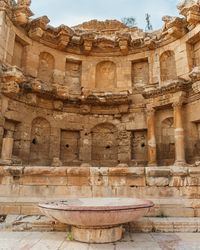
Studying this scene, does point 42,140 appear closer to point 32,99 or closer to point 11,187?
point 32,99

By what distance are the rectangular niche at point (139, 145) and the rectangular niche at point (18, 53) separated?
723 centimetres

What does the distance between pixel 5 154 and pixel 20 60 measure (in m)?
5.52

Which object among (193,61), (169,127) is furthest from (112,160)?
(193,61)

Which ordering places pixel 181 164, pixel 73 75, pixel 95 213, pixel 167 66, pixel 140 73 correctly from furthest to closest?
pixel 73 75 → pixel 140 73 → pixel 167 66 → pixel 181 164 → pixel 95 213

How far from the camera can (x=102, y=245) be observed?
3.75 meters

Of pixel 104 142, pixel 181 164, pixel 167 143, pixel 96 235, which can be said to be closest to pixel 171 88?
pixel 167 143

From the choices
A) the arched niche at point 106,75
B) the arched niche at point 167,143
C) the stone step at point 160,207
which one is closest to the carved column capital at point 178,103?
the arched niche at point 167,143

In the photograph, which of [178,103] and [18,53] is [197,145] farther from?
[18,53]

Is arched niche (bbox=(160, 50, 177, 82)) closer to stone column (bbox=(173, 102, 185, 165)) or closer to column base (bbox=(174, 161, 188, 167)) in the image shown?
stone column (bbox=(173, 102, 185, 165))

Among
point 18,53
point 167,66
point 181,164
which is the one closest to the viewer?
point 181,164

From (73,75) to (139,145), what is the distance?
5.77m

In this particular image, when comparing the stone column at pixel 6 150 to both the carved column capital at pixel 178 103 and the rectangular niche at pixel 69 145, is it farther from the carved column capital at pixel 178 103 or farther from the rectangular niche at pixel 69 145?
the carved column capital at pixel 178 103

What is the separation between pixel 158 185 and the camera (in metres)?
5.47

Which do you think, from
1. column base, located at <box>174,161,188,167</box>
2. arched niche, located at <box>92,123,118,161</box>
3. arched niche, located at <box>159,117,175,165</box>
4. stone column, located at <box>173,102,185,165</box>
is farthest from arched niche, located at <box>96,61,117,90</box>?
column base, located at <box>174,161,188,167</box>
